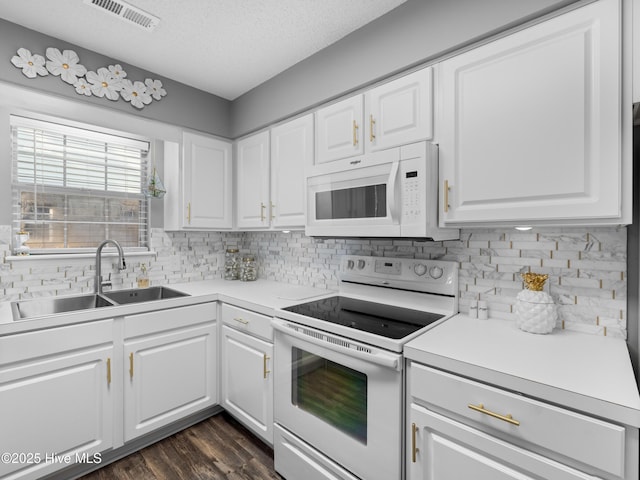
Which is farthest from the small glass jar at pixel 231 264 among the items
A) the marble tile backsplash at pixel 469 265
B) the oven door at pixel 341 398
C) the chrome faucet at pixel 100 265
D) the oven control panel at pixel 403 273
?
the oven door at pixel 341 398

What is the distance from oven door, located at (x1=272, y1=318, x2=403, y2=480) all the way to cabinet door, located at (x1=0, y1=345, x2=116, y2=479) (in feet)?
3.23

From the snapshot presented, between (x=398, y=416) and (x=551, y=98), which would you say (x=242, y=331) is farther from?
(x=551, y=98)

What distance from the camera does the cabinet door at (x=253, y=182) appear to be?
2.51 meters

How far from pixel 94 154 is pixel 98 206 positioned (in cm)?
39

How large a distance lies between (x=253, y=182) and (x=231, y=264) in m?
0.83

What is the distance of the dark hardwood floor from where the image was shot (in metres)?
1.76

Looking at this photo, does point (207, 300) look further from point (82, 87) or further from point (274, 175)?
point (82, 87)

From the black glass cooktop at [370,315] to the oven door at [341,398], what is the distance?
103 millimetres

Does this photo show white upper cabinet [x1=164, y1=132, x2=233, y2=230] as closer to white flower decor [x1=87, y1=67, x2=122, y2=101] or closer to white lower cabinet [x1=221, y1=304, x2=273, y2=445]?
white flower decor [x1=87, y1=67, x2=122, y2=101]

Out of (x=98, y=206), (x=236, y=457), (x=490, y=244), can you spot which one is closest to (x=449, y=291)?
(x=490, y=244)

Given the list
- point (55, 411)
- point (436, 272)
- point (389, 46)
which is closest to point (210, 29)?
point (389, 46)

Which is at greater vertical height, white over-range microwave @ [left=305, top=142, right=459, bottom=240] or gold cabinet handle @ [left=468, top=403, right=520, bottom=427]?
white over-range microwave @ [left=305, top=142, right=459, bottom=240]

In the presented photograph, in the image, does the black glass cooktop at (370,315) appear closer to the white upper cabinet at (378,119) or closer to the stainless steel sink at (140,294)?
the white upper cabinet at (378,119)

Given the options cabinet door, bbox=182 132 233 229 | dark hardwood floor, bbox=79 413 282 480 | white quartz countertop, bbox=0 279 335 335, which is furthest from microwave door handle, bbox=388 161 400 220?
cabinet door, bbox=182 132 233 229
